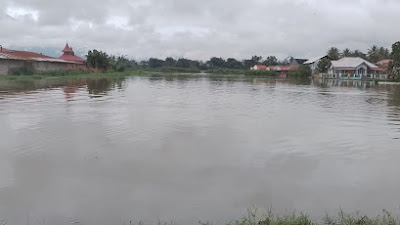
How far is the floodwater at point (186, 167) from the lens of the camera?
5.64 meters

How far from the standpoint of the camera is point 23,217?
5219 mm

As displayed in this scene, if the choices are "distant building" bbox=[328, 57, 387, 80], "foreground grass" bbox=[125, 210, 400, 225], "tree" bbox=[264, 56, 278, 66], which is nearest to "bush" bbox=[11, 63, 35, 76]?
"foreground grass" bbox=[125, 210, 400, 225]

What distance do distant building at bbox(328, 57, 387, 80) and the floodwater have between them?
61666 mm

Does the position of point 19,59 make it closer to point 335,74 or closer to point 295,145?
point 295,145

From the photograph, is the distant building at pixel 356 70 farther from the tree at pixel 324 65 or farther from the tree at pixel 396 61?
the tree at pixel 396 61

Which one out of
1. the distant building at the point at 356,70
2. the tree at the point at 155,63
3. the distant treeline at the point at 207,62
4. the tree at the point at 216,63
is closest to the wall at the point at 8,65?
the distant treeline at the point at 207,62

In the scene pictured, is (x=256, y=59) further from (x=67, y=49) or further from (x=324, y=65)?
(x=67, y=49)

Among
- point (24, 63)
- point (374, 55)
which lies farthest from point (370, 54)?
point (24, 63)

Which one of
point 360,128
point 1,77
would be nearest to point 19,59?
point 1,77

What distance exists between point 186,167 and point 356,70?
231ft

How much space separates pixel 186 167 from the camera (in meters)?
7.63

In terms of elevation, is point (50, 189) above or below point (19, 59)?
below

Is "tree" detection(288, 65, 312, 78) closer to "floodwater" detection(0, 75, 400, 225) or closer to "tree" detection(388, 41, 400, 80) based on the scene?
"tree" detection(388, 41, 400, 80)

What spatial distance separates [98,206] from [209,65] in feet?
419
